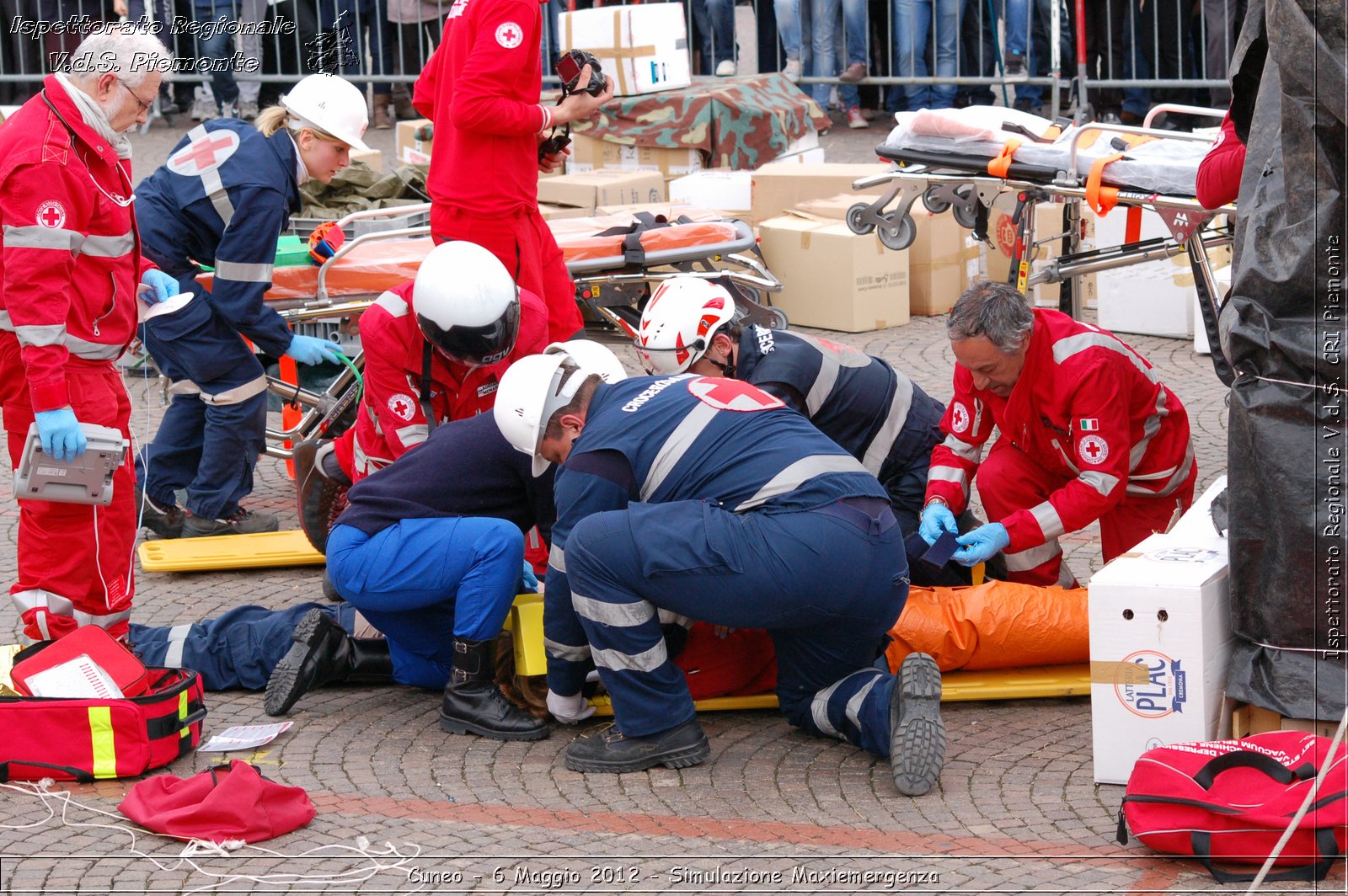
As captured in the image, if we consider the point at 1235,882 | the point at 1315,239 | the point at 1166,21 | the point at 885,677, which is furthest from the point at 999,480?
the point at 1166,21

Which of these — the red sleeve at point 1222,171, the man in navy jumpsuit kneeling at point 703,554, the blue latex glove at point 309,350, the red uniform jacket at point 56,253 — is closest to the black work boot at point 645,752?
the man in navy jumpsuit kneeling at point 703,554

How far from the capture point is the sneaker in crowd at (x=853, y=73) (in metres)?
13.1

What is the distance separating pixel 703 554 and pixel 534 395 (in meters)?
0.66

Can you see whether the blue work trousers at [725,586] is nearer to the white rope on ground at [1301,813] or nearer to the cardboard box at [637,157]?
the white rope on ground at [1301,813]

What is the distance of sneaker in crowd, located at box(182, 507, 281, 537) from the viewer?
21.9 feet

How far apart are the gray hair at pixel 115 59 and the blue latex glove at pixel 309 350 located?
185 centimetres

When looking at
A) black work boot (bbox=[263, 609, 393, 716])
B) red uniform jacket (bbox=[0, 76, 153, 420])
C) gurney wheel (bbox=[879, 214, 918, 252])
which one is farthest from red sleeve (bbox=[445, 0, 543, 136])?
black work boot (bbox=[263, 609, 393, 716])

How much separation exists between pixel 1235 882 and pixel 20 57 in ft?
43.5

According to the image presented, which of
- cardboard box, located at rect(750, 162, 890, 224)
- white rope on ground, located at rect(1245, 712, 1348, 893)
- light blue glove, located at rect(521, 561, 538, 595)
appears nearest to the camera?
white rope on ground, located at rect(1245, 712, 1348, 893)

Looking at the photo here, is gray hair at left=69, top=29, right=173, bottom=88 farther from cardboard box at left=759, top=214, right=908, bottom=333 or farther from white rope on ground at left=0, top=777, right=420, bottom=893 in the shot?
cardboard box at left=759, top=214, right=908, bottom=333

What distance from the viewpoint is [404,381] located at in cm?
→ 523

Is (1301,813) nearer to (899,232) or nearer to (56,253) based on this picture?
(56,253)

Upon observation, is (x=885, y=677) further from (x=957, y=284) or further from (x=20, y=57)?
(x=20, y=57)

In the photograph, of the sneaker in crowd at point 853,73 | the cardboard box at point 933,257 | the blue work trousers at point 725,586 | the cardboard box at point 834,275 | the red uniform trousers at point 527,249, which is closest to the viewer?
the blue work trousers at point 725,586
